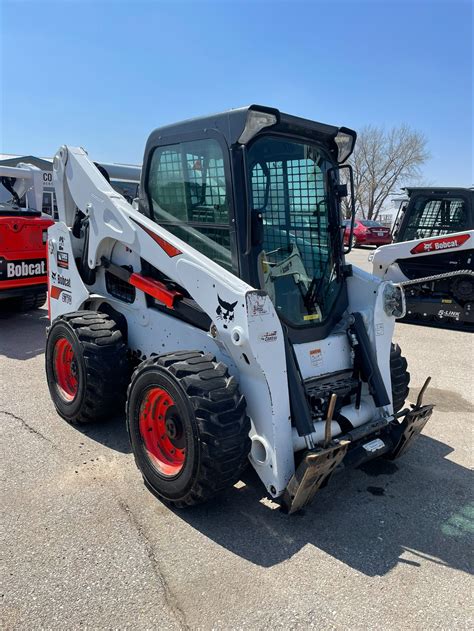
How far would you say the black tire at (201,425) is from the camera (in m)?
2.85

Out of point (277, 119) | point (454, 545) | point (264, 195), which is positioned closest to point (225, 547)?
point (454, 545)

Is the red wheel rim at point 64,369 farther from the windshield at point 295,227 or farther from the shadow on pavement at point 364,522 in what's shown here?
the windshield at point 295,227

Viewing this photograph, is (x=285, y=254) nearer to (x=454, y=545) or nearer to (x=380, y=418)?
(x=380, y=418)

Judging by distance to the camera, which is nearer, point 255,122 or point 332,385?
point 255,122

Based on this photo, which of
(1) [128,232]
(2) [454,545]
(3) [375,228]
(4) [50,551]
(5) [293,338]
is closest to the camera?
(4) [50,551]

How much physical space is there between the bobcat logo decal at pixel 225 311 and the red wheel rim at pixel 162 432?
600 millimetres

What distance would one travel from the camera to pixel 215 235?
3498 millimetres

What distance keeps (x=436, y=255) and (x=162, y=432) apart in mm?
6914

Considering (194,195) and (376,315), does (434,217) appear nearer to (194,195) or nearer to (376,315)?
(376,315)

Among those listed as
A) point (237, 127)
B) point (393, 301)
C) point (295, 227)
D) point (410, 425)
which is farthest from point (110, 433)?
point (237, 127)

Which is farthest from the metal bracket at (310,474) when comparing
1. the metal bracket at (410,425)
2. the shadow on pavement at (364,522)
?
the metal bracket at (410,425)

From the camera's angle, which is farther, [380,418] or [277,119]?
[380,418]

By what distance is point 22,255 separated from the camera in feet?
25.0

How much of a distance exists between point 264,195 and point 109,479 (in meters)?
2.28
